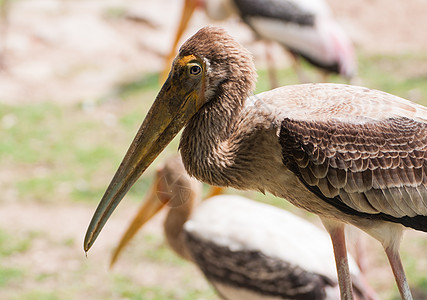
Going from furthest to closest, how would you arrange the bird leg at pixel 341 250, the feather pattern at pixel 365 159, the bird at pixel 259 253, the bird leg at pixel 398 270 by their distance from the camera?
the bird at pixel 259 253, the bird leg at pixel 341 250, the bird leg at pixel 398 270, the feather pattern at pixel 365 159

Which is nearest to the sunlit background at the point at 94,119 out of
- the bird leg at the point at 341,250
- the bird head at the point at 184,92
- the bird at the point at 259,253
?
the bird at the point at 259,253

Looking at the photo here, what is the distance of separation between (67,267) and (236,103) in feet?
9.52

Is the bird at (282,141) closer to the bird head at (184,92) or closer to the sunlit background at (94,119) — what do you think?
the bird head at (184,92)

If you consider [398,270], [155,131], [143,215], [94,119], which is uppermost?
[155,131]

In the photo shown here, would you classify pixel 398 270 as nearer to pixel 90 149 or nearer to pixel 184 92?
pixel 184 92

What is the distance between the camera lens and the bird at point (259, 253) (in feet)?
13.6

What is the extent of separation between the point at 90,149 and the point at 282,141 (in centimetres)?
480

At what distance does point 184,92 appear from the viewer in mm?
3100

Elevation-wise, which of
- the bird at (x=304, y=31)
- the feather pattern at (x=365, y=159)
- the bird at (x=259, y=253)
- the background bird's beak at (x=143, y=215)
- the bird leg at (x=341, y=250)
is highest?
the feather pattern at (x=365, y=159)

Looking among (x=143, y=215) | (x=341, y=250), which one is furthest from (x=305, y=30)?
(x=341, y=250)

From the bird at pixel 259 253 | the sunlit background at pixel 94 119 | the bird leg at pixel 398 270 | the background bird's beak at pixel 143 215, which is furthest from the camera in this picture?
the sunlit background at pixel 94 119

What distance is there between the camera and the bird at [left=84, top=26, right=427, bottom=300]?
306cm

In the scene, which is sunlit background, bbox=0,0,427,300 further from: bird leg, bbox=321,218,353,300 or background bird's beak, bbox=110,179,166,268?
bird leg, bbox=321,218,353,300

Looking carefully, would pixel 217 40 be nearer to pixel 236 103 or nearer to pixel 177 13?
pixel 236 103
